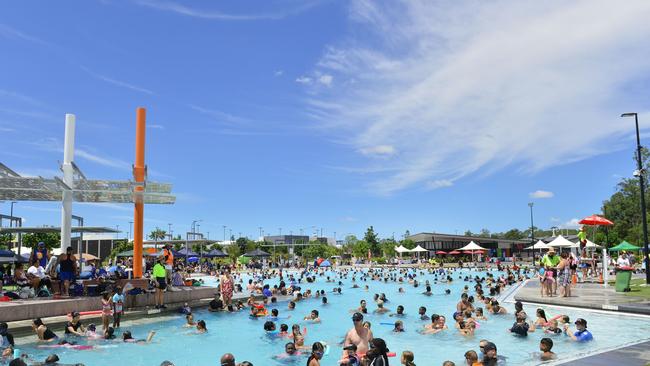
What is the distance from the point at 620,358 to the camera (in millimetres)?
7707

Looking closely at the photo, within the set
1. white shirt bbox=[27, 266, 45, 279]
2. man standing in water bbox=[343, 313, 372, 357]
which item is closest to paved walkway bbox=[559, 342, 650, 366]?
man standing in water bbox=[343, 313, 372, 357]

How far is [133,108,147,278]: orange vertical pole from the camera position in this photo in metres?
18.5

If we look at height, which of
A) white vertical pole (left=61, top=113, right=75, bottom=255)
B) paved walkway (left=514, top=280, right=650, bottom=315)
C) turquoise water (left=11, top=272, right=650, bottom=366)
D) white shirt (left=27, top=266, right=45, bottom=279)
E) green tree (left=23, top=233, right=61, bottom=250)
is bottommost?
turquoise water (left=11, top=272, right=650, bottom=366)

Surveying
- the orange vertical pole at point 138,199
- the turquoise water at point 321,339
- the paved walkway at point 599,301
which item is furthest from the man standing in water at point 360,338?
the orange vertical pole at point 138,199

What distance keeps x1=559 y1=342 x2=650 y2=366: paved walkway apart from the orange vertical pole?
15.7 meters

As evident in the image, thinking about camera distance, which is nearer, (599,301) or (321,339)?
(321,339)

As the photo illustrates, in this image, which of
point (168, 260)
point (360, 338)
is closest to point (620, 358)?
point (360, 338)

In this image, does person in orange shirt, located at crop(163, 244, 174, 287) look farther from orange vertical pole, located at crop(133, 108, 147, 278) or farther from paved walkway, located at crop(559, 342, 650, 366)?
paved walkway, located at crop(559, 342, 650, 366)

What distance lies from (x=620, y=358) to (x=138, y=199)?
16459 millimetres

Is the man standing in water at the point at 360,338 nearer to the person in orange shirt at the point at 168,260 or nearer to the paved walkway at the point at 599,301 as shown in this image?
the paved walkway at the point at 599,301

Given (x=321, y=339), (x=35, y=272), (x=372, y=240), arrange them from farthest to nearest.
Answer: (x=372, y=240) → (x=35, y=272) → (x=321, y=339)

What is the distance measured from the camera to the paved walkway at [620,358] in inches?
288

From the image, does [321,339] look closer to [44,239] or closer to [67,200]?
[67,200]

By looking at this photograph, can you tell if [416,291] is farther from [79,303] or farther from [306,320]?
[79,303]
